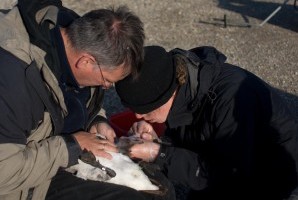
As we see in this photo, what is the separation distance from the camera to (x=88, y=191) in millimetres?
2830

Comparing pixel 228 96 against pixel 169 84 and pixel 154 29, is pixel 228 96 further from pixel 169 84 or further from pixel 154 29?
pixel 154 29

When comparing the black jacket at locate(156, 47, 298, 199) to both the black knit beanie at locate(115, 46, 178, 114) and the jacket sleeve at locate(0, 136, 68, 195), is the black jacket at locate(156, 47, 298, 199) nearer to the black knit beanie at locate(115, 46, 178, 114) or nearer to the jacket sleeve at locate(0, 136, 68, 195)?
the black knit beanie at locate(115, 46, 178, 114)

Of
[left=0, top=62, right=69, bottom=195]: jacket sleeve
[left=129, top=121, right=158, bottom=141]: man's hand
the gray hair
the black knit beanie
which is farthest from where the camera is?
[left=129, top=121, right=158, bottom=141]: man's hand

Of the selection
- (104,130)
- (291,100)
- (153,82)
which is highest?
(153,82)

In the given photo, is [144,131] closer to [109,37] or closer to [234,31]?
[109,37]

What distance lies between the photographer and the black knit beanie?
2619mm

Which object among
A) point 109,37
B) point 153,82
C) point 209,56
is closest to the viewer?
point 109,37

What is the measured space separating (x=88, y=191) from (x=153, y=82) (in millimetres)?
772

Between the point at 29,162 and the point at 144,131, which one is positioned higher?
the point at 29,162

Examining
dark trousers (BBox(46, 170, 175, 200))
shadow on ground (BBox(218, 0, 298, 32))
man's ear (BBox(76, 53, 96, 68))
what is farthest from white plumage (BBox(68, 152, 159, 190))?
shadow on ground (BBox(218, 0, 298, 32))

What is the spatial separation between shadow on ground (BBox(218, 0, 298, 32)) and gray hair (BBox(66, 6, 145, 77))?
4665 mm

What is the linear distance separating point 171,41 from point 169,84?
3.76 meters

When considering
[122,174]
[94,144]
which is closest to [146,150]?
[122,174]

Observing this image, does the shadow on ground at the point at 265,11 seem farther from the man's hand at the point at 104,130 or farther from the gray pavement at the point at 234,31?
the man's hand at the point at 104,130
